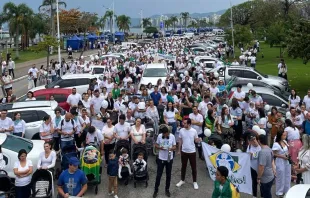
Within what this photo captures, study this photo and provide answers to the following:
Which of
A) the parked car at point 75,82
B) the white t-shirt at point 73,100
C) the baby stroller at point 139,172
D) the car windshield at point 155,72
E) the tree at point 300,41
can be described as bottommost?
the baby stroller at point 139,172

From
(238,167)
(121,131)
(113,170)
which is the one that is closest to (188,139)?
(238,167)

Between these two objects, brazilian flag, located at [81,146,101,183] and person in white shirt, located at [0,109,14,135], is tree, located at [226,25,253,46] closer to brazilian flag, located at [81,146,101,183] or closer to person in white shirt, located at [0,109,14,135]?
person in white shirt, located at [0,109,14,135]

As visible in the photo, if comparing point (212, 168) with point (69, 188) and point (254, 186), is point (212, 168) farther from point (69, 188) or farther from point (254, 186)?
point (69, 188)

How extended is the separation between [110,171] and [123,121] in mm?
1874

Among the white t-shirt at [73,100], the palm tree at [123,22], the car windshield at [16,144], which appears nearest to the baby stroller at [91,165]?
the car windshield at [16,144]

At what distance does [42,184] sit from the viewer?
8336 mm

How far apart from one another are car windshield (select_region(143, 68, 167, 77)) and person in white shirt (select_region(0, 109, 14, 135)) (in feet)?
38.5

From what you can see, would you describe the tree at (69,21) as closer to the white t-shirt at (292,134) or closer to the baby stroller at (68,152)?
the baby stroller at (68,152)

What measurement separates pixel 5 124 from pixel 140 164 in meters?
4.27

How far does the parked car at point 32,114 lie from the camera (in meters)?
12.0

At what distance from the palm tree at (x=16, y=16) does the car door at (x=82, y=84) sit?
31.9m

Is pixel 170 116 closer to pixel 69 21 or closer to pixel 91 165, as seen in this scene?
pixel 91 165

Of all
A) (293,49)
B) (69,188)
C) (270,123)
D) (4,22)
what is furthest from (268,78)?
(4,22)

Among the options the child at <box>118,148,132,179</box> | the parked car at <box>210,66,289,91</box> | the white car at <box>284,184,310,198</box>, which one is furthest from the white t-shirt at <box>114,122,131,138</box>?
the parked car at <box>210,66,289,91</box>
